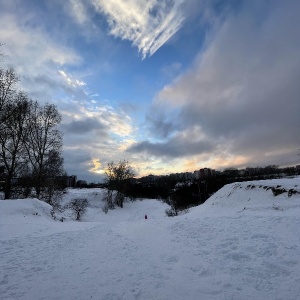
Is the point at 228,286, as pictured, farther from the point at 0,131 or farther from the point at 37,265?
the point at 0,131

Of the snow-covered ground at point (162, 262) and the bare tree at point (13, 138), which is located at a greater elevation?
the bare tree at point (13, 138)

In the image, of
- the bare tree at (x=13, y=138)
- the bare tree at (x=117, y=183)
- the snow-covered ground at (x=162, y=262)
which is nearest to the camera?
the snow-covered ground at (x=162, y=262)

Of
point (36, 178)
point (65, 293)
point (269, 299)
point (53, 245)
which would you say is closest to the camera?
point (269, 299)

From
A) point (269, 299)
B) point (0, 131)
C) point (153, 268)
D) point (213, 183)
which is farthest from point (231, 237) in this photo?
point (213, 183)

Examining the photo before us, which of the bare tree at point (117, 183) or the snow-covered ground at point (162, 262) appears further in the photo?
the bare tree at point (117, 183)

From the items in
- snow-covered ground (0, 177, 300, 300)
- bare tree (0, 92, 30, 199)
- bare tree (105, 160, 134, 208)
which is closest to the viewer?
snow-covered ground (0, 177, 300, 300)

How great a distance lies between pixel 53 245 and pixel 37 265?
2.48 meters

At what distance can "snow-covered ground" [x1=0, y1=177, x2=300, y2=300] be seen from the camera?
16.6 ft

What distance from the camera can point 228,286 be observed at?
5160 millimetres

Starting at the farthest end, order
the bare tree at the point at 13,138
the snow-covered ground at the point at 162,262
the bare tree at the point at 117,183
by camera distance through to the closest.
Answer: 1. the bare tree at the point at 117,183
2. the bare tree at the point at 13,138
3. the snow-covered ground at the point at 162,262

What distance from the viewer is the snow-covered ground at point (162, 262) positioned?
5.05m

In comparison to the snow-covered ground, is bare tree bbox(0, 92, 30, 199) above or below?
above

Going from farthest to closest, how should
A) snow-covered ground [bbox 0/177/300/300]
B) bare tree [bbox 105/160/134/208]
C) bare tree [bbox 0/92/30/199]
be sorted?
1. bare tree [bbox 105/160/134/208]
2. bare tree [bbox 0/92/30/199]
3. snow-covered ground [bbox 0/177/300/300]

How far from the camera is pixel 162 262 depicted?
7.02 meters
